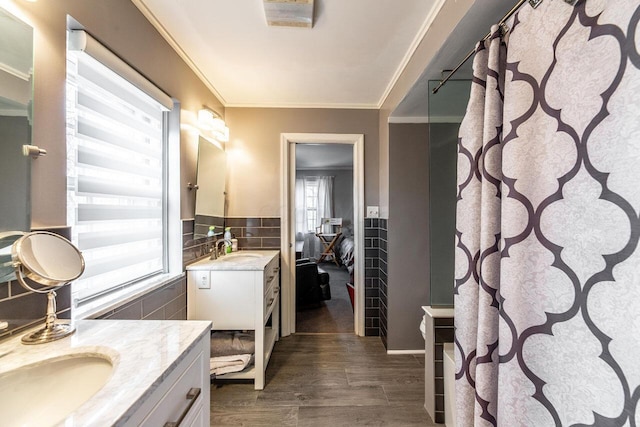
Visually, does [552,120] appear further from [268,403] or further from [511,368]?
[268,403]

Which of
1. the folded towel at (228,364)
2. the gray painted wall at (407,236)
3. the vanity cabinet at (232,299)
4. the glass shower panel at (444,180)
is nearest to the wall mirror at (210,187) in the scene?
the vanity cabinet at (232,299)

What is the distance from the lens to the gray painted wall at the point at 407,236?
2.26 meters

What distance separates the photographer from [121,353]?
69 cm

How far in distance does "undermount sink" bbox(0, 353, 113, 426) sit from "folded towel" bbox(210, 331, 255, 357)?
1.25 m

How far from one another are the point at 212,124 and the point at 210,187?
0.53 m

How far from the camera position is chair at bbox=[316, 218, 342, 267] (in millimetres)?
5977

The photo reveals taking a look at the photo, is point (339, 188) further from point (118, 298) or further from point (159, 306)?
point (118, 298)

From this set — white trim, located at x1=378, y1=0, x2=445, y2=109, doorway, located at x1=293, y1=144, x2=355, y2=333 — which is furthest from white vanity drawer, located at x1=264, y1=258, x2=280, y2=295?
doorway, located at x1=293, y1=144, x2=355, y2=333

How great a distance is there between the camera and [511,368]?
788mm

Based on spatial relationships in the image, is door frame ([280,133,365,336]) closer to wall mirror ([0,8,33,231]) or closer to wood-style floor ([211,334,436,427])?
wood-style floor ([211,334,436,427])

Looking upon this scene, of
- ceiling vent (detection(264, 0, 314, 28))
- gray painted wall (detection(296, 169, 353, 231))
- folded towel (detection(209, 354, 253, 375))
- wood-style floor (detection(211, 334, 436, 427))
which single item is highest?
ceiling vent (detection(264, 0, 314, 28))

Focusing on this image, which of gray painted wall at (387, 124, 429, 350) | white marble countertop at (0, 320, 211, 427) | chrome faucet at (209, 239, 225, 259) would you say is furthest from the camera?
gray painted wall at (387, 124, 429, 350)

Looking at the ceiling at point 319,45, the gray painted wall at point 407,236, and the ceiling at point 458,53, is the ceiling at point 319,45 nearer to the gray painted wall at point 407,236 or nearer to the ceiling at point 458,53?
the ceiling at point 458,53

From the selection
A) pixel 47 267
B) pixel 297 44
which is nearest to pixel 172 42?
pixel 297 44
